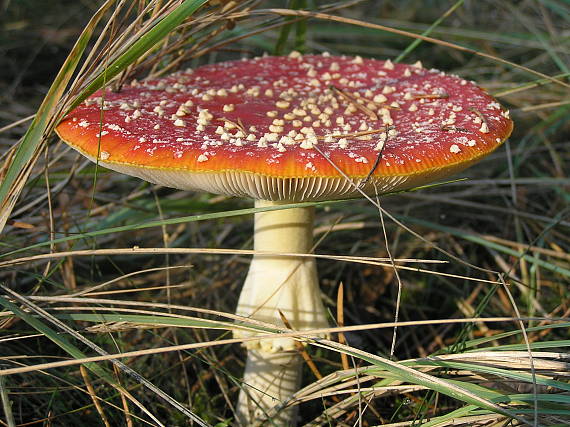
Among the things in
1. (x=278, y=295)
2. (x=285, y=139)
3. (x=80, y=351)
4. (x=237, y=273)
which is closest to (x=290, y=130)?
(x=285, y=139)

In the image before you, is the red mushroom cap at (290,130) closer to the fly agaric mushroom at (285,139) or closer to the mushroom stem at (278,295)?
the fly agaric mushroom at (285,139)

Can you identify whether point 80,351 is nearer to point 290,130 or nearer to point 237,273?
point 290,130

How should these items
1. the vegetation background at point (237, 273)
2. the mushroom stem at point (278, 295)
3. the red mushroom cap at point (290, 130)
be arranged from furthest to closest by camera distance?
the mushroom stem at point (278, 295), the vegetation background at point (237, 273), the red mushroom cap at point (290, 130)

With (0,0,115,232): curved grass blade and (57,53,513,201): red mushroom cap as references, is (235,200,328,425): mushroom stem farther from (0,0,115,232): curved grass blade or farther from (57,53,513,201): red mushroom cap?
(0,0,115,232): curved grass blade

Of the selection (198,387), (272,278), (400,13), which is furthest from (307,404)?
(400,13)

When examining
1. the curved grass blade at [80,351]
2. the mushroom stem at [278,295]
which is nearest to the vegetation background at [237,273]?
the curved grass blade at [80,351]

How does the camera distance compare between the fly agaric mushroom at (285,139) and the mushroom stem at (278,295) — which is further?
the mushroom stem at (278,295)
